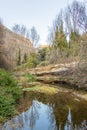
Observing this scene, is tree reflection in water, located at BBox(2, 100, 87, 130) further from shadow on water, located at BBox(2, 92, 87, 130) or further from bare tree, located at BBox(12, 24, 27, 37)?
bare tree, located at BBox(12, 24, 27, 37)

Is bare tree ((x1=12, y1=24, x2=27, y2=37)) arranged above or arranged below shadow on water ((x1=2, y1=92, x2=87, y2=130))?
above

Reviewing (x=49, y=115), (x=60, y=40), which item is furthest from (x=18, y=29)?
(x=49, y=115)

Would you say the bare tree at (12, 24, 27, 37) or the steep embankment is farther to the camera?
the bare tree at (12, 24, 27, 37)

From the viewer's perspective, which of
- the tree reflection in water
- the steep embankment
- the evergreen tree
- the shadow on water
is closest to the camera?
the tree reflection in water

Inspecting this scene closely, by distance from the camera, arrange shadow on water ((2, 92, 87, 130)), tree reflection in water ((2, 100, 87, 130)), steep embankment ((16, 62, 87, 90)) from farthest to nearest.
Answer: steep embankment ((16, 62, 87, 90))
shadow on water ((2, 92, 87, 130))
tree reflection in water ((2, 100, 87, 130))

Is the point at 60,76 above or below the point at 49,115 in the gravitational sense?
above

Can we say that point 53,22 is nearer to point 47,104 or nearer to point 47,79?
point 47,79

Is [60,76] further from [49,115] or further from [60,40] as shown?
[60,40]

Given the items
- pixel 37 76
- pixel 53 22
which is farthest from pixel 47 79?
pixel 53 22

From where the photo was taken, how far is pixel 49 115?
12.5 meters

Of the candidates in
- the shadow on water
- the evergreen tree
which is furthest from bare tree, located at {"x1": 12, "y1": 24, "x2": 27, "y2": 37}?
the shadow on water

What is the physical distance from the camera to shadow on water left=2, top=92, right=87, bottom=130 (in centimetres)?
1041

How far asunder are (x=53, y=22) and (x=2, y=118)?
141ft

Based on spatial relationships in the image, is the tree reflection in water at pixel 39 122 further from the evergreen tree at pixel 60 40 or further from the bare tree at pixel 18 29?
the bare tree at pixel 18 29
